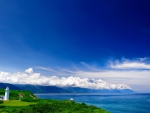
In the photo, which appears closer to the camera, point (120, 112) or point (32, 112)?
point (32, 112)

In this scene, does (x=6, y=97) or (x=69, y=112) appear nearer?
(x=69, y=112)

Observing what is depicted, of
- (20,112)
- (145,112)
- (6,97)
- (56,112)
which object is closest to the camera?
(20,112)

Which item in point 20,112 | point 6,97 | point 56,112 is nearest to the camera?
point 20,112

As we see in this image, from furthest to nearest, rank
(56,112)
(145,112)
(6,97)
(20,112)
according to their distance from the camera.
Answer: (145,112) < (6,97) < (56,112) < (20,112)

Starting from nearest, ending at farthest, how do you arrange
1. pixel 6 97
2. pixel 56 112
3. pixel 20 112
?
pixel 20 112 → pixel 56 112 → pixel 6 97

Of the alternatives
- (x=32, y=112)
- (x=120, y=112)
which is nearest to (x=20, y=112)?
(x=32, y=112)

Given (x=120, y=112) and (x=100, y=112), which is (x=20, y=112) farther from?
(x=120, y=112)

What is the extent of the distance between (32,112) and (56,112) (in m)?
4.86

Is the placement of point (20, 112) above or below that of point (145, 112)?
above

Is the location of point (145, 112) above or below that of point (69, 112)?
below

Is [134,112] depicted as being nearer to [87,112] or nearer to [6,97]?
[87,112]

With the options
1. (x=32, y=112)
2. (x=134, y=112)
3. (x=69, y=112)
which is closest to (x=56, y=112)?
(x=69, y=112)

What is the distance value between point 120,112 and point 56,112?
39.3 meters

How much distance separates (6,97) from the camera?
65.1 meters
